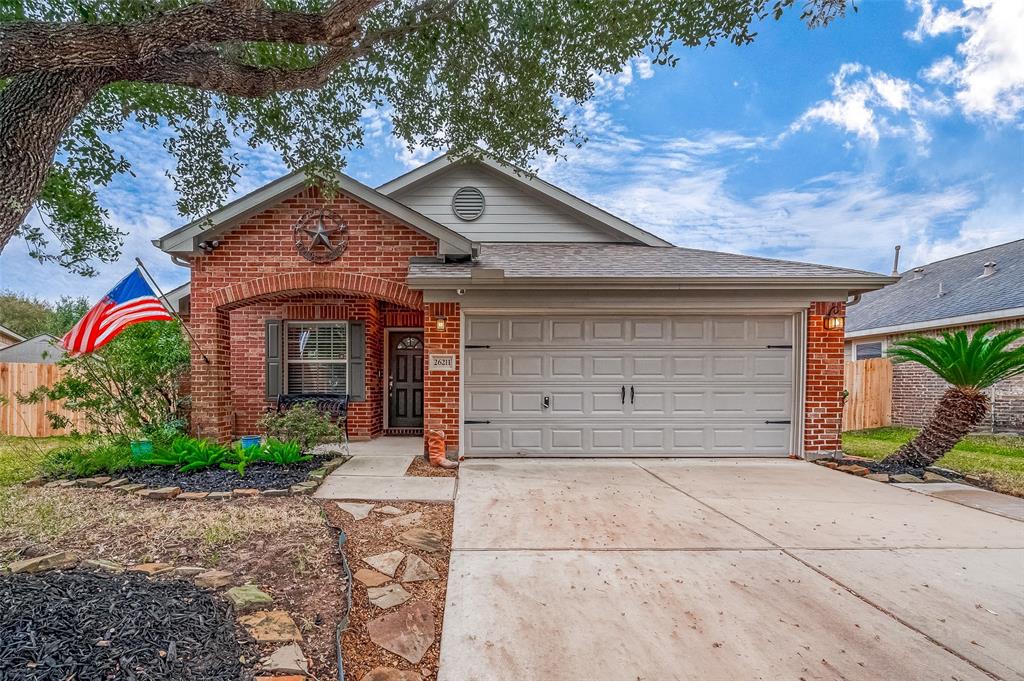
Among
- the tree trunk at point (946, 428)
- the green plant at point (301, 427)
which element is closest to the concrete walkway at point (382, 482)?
the green plant at point (301, 427)

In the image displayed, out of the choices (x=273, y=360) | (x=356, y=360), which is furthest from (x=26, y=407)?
(x=356, y=360)

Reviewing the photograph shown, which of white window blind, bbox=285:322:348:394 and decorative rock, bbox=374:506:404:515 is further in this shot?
white window blind, bbox=285:322:348:394

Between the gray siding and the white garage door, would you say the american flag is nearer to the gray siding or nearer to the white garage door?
the white garage door

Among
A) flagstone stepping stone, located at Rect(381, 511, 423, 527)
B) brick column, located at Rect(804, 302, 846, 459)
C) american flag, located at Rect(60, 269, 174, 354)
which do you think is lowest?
flagstone stepping stone, located at Rect(381, 511, 423, 527)

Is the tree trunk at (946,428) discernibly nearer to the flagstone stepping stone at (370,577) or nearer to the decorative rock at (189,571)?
the flagstone stepping stone at (370,577)

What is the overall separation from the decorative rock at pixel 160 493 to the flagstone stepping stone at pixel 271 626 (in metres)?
3.04

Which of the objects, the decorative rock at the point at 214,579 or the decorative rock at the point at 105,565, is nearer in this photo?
the decorative rock at the point at 214,579

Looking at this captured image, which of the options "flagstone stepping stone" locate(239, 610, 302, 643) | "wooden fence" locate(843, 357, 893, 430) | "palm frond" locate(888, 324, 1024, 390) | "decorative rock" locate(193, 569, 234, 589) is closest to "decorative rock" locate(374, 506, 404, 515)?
"decorative rock" locate(193, 569, 234, 589)

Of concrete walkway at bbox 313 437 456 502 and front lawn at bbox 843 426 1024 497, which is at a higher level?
concrete walkway at bbox 313 437 456 502

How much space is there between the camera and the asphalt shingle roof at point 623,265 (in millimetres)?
6246

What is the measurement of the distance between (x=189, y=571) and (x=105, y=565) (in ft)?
1.72

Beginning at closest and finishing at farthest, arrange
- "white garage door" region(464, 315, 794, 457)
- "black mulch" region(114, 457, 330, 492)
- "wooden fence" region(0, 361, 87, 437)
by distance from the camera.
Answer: "black mulch" region(114, 457, 330, 492), "white garage door" region(464, 315, 794, 457), "wooden fence" region(0, 361, 87, 437)

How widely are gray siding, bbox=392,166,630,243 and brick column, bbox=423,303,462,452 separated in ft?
12.0

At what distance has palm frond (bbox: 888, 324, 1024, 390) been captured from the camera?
5.59 metres
